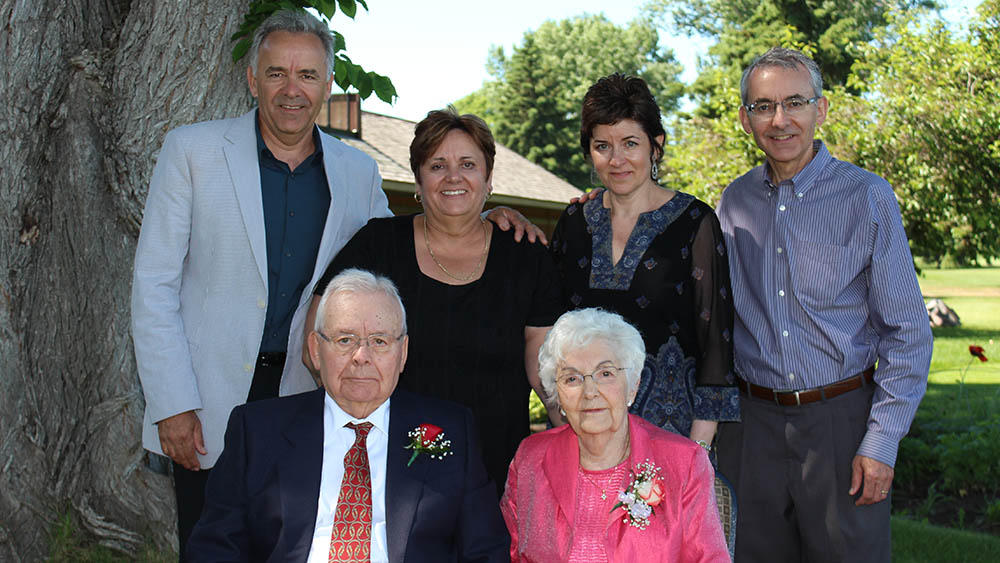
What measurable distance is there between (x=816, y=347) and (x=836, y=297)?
0.20 m

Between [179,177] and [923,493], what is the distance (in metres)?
6.49

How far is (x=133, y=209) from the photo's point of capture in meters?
4.35

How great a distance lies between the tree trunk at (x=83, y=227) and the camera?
165 inches

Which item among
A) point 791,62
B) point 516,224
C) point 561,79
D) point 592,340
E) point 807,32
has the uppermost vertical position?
point 561,79

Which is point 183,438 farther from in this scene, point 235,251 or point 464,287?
point 464,287

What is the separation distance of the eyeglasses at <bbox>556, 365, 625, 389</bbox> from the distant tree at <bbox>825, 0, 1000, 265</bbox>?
1232 centimetres

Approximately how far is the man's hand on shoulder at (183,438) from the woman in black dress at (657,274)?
1.37 metres

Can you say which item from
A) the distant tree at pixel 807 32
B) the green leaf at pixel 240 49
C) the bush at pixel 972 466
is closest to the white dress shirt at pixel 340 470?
the green leaf at pixel 240 49

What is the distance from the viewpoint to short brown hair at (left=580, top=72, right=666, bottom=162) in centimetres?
317

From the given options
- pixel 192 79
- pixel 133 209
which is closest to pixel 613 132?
pixel 192 79

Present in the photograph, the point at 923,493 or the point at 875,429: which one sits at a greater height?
the point at 875,429

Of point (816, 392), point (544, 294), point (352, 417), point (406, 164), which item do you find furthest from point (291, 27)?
point (406, 164)

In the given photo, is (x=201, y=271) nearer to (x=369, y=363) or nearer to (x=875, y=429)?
(x=369, y=363)

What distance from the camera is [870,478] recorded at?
317cm
